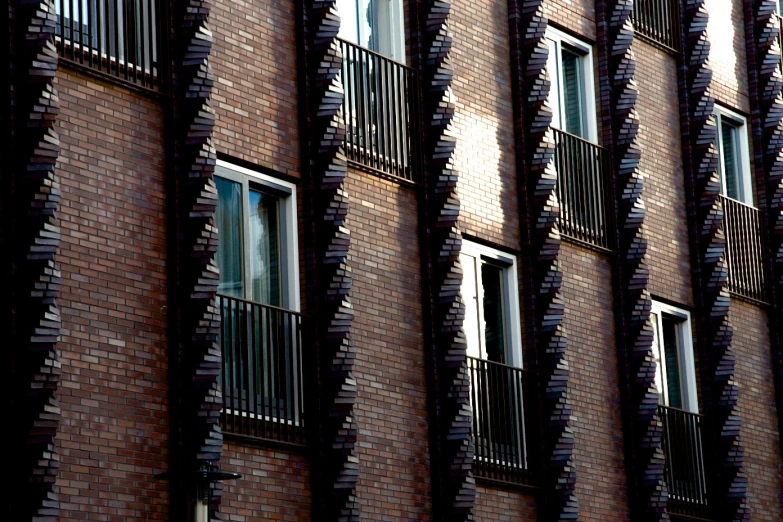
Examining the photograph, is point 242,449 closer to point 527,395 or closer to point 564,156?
point 527,395

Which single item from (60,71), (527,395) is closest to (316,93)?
(60,71)

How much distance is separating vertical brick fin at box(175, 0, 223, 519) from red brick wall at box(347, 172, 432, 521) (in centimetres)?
259

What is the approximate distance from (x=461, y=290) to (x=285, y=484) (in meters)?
4.43

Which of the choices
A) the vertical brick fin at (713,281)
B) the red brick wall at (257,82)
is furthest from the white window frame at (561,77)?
the red brick wall at (257,82)

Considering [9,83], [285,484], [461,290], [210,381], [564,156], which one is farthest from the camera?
[564,156]

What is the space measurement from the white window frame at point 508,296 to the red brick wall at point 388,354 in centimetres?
140

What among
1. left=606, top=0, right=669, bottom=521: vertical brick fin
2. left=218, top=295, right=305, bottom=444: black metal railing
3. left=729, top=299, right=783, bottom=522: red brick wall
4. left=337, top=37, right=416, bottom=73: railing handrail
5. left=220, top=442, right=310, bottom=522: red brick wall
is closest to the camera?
left=220, top=442, right=310, bottom=522: red brick wall

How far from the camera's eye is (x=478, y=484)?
20359mm

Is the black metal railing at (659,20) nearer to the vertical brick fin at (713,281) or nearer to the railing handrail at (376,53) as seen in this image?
the vertical brick fin at (713,281)

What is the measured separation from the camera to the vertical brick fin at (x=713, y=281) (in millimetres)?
24812

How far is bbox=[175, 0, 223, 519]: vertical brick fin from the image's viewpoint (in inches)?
649

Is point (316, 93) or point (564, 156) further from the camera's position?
point (564, 156)

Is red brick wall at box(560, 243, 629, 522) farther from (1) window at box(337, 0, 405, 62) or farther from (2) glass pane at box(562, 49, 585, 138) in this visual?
(1) window at box(337, 0, 405, 62)

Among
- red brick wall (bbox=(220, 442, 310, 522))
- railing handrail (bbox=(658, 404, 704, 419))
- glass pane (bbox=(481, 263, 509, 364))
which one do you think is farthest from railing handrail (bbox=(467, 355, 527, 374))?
red brick wall (bbox=(220, 442, 310, 522))
